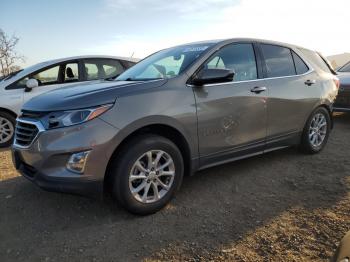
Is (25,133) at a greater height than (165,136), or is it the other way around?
(25,133)

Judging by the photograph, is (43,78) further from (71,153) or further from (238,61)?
(71,153)

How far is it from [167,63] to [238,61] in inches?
33.5

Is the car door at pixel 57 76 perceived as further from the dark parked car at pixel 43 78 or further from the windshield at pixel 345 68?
the windshield at pixel 345 68

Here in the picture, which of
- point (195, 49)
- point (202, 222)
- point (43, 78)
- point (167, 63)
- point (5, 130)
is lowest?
point (202, 222)

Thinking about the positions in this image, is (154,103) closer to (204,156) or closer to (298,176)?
(204,156)

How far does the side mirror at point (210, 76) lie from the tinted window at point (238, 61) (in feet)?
0.85

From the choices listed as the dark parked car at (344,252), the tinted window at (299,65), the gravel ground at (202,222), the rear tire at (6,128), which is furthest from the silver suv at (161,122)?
the rear tire at (6,128)

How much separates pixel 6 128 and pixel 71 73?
162 cm

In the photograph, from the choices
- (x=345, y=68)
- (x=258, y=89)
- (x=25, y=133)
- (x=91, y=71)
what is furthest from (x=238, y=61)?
(x=345, y=68)

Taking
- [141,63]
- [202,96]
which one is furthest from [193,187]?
[141,63]

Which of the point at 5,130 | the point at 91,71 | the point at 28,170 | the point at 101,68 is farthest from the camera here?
the point at 101,68

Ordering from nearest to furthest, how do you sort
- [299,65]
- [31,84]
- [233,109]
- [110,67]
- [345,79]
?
[233,109] → [299,65] → [31,84] → [110,67] → [345,79]

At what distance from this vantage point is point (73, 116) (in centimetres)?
315

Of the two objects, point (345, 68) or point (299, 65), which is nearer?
point (299, 65)
